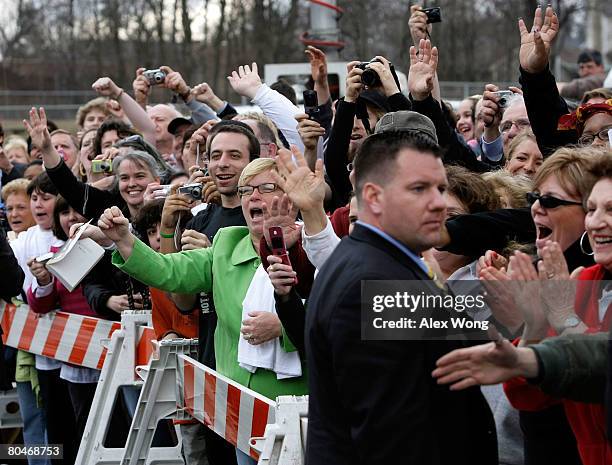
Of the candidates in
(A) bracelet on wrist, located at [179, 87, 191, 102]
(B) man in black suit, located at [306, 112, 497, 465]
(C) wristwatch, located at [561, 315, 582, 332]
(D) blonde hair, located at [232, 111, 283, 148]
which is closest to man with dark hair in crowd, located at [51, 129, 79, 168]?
(A) bracelet on wrist, located at [179, 87, 191, 102]

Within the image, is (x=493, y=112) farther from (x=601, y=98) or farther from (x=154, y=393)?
(x=154, y=393)

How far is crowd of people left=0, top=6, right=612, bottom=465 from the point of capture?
3.90 meters

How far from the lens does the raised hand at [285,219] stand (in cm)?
560

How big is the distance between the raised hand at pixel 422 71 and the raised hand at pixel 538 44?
567 millimetres

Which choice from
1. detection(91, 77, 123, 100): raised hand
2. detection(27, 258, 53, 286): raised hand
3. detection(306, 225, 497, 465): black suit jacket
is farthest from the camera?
detection(91, 77, 123, 100): raised hand

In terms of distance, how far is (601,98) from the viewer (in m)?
6.79

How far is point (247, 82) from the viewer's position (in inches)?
321

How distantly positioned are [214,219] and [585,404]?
3.36 meters

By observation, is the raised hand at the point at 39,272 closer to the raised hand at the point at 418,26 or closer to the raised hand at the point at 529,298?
the raised hand at the point at 418,26

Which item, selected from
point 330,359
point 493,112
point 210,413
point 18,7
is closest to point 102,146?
point 493,112

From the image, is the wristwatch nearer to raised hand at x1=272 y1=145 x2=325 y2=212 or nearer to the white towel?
raised hand at x1=272 y1=145 x2=325 y2=212

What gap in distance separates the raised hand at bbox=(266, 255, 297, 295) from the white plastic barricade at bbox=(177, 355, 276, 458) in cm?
53

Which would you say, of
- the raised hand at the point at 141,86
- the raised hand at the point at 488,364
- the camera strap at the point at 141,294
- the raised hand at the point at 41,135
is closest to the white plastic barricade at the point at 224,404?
the camera strap at the point at 141,294

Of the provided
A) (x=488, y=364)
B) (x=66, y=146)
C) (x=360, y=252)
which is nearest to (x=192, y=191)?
(x=360, y=252)
